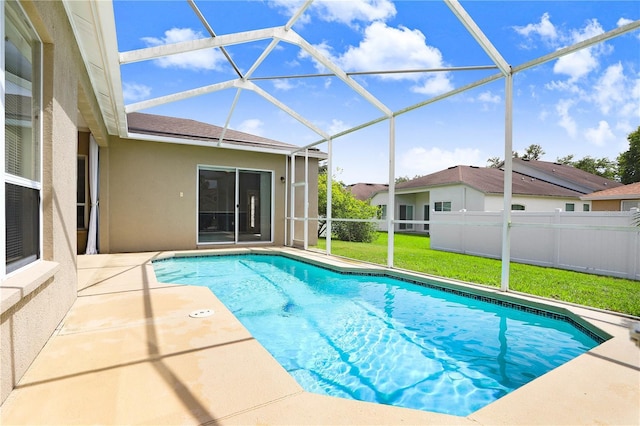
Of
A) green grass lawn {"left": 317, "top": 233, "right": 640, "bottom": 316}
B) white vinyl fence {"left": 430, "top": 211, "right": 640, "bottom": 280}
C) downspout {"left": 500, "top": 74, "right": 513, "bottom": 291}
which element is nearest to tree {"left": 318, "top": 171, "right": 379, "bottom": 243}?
white vinyl fence {"left": 430, "top": 211, "right": 640, "bottom": 280}

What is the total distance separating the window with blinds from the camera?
201 cm

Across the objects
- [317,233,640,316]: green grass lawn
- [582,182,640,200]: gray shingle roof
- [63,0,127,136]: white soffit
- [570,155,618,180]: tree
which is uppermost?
[570,155,618,180]: tree

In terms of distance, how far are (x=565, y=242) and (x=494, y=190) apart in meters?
7.23

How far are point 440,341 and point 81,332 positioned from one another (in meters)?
3.28

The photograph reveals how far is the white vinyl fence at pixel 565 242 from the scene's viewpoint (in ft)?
20.0

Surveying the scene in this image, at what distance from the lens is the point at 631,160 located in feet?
70.6

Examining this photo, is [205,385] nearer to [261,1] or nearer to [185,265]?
[261,1]

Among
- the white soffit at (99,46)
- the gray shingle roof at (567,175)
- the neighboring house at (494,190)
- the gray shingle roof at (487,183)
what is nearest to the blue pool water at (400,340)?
the white soffit at (99,46)

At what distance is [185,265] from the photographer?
7.39m

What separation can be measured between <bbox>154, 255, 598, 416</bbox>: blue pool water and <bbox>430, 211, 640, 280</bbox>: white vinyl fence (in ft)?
4.49

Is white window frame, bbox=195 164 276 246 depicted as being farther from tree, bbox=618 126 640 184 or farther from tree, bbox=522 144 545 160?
tree, bbox=522 144 545 160

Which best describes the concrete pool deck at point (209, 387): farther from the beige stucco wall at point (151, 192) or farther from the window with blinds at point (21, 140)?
the beige stucco wall at point (151, 192)

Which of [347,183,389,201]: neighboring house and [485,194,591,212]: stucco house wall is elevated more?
[347,183,389,201]: neighboring house

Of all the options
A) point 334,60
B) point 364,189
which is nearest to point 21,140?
point 334,60
